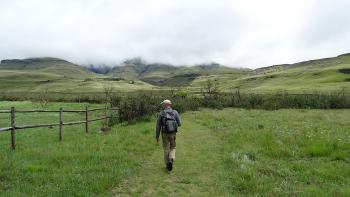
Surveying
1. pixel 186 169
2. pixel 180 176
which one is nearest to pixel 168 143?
pixel 186 169

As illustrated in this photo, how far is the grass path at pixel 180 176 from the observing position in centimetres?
1071

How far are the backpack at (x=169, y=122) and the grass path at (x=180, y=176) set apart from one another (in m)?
1.35

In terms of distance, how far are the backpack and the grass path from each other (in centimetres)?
135

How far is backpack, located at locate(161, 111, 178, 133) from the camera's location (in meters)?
13.8

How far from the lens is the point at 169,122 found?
45.5ft

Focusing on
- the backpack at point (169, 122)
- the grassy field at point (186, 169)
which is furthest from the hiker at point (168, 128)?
the grassy field at point (186, 169)

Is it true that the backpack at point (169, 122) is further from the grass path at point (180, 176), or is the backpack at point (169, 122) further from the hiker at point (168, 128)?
the grass path at point (180, 176)

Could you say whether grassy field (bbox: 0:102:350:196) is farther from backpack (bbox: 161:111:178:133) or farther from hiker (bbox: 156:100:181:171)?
backpack (bbox: 161:111:178:133)

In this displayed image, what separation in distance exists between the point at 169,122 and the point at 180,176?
2.08 meters

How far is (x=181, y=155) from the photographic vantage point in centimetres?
1652

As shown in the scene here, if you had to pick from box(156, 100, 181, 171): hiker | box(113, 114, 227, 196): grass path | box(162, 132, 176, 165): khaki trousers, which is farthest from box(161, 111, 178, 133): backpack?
box(113, 114, 227, 196): grass path

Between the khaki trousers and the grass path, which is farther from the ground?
the khaki trousers

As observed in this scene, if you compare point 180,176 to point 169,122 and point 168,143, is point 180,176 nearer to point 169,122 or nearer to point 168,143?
A: point 168,143

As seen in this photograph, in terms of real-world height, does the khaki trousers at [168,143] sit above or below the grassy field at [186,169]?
above
